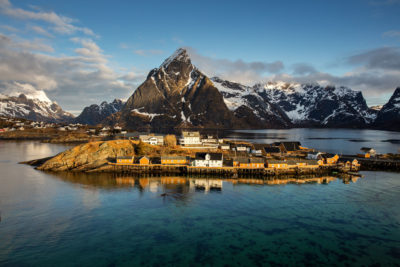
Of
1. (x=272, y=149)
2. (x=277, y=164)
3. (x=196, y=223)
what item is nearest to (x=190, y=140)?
(x=272, y=149)

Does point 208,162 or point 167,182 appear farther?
point 208,162

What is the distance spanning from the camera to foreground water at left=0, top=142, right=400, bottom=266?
26844 millimetres

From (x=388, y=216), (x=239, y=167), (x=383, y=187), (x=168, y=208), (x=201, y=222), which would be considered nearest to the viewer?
(x=201, y=222)

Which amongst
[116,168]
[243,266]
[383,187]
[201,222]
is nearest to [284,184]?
[383,187]

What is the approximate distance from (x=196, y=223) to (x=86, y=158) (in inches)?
1836

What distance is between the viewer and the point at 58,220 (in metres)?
35.0

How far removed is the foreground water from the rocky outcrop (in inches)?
459

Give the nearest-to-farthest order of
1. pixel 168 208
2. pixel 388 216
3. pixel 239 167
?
pixel 388 216 < pixel 168 208 < pixel 239 167

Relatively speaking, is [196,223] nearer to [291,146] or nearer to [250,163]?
[250,163]

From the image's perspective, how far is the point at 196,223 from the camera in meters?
34.6

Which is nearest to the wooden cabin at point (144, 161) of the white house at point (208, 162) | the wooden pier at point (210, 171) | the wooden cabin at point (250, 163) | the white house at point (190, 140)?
the wooden pier at point (210, 171)

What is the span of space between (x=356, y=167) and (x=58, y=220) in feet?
240

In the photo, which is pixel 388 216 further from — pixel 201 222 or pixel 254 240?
pixel 201 222

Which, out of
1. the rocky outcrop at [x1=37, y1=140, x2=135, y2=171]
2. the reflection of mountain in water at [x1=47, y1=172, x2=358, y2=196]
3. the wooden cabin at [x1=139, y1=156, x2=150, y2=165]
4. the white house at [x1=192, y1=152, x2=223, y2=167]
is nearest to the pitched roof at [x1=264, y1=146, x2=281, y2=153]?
the reflection of mountain in water at [x1=47, y1=172, x2=358, y2=196]
